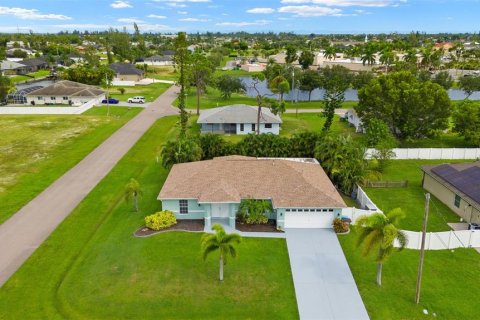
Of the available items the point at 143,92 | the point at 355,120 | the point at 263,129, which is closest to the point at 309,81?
the point at 355,120

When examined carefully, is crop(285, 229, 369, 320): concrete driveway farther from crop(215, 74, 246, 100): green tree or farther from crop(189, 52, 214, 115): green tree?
crop(215, 74, 246, 100): green tree

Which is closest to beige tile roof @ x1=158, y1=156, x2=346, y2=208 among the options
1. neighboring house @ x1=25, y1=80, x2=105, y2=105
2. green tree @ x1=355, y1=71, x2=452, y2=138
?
green tree @ x1=355, y1=71, x2=452, y2=138

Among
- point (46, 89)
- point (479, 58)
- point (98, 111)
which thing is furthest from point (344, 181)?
point (479, 58)

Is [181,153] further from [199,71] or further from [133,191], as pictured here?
[199,71]

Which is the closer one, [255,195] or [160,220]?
[160,220]

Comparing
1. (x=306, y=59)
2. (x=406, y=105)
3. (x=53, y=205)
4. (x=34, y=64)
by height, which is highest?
(x=306, y=59)

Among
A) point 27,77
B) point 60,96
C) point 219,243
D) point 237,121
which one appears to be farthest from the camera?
point 27,77
